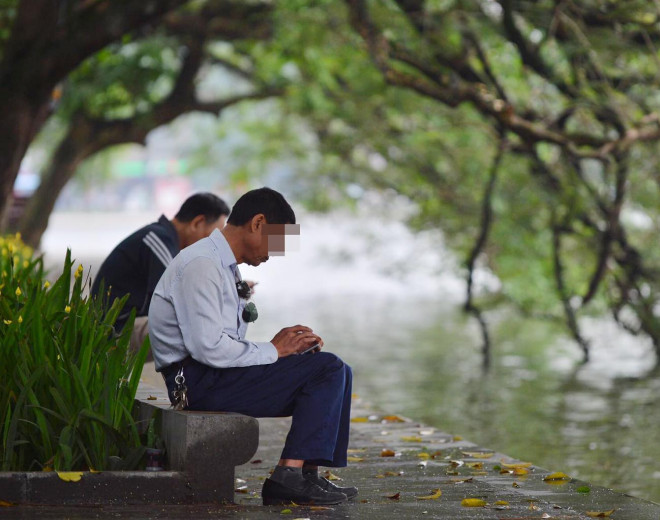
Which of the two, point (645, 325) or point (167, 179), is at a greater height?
point (167, 179)

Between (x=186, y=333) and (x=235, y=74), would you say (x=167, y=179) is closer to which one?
(x=235, y=74)

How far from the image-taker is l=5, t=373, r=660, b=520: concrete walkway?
5332 mm

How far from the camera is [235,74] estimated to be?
22016 millimetres

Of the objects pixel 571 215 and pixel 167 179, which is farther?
pixel 167 179

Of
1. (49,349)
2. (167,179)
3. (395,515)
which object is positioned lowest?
(395,515)

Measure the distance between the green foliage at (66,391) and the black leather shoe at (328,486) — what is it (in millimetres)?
797

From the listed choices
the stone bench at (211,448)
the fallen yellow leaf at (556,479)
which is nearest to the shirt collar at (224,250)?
the stone bench at (211,448)

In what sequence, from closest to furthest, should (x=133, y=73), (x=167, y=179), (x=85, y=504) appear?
(x=85, y=504)
(x=133, y=73)
(x=167, y=179)

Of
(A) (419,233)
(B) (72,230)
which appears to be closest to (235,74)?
(A) (419,233)

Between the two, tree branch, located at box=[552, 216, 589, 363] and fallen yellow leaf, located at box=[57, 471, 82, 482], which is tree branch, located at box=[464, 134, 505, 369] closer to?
tree branch, located at box=[552, 216, 589, 363]

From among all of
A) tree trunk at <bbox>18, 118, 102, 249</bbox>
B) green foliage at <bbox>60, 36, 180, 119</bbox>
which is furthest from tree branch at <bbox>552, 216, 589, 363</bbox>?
tree trunk at <bbox>18, 118, 102, 249</bbox>

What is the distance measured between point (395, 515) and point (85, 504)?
1.31m

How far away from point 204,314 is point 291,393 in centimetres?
57

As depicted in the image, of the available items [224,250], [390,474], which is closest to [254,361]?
[224,250]
